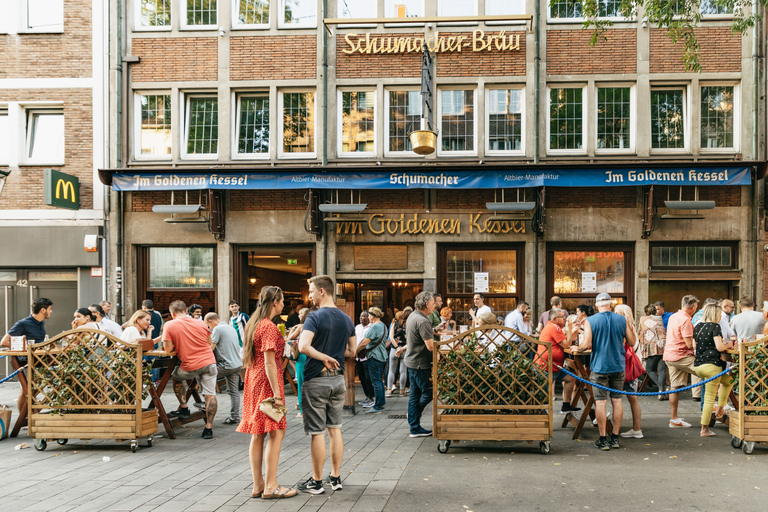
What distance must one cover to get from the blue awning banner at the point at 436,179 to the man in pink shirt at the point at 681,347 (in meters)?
5.04

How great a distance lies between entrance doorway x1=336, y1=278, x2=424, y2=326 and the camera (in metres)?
14.1

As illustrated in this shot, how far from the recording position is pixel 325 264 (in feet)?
45.1

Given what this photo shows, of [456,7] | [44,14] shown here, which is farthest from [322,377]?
[44,14]

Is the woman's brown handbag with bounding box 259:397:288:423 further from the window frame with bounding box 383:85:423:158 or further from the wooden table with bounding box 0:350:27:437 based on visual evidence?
the window frame with bounding box 383:85:423:158

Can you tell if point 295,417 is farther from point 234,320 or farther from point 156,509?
point 156,509

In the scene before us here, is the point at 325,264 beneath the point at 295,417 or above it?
above

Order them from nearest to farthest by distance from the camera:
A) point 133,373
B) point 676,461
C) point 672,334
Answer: point 676,461, point 133,373, point 672,334

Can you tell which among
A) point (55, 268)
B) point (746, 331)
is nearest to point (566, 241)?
point (746, 331)

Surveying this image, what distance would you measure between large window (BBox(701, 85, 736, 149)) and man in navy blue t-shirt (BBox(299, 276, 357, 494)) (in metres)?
12.0

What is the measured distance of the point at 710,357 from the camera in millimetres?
7656

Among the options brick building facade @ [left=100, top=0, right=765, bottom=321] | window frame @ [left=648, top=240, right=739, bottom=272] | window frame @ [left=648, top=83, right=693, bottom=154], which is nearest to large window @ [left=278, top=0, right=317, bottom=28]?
brick building facade @ [left=100, top=0, right=765, bottom=321]

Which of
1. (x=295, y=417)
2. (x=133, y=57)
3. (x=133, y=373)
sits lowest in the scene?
(x=295, y=417)

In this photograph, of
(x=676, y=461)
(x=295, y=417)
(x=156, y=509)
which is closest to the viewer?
(x=156, y=509)

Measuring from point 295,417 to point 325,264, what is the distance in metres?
5.10
